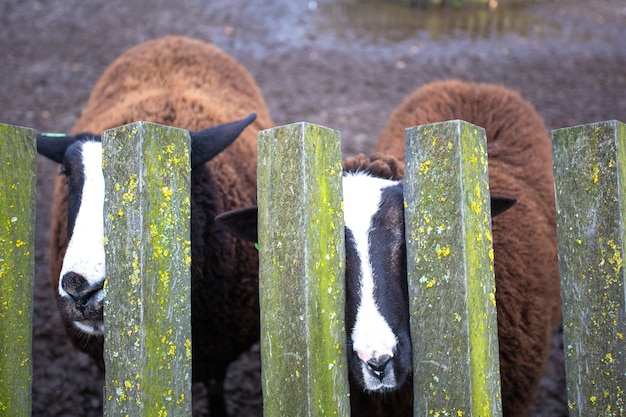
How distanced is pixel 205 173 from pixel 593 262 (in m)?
2.06

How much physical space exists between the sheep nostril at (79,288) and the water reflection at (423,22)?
8.89 metres

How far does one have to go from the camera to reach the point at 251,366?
170 inches

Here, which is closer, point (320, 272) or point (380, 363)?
point (320, 272)

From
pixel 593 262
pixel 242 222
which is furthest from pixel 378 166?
pixel 593 262

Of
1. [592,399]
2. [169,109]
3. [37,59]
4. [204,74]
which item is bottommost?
[592,399]

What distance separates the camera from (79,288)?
2236 millimetres

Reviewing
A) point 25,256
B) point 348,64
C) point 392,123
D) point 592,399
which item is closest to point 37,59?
point 348,64

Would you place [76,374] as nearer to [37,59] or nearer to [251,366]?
[251,366]

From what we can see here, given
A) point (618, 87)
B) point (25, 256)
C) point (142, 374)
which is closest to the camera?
point (142, 374)

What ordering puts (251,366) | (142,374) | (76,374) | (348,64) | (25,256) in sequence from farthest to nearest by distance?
(348,64) → (251,366) → (76,374) → (25,256) → (142,374)

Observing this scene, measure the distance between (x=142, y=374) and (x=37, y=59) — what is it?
7.69m

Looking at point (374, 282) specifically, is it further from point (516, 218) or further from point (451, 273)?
point (516, 218)

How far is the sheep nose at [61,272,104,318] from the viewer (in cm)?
223

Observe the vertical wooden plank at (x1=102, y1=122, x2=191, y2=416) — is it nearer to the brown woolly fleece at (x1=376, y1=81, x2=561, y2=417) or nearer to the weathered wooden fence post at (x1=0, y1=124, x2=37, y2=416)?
the weathered wooden fence post at (x1=0, y1=124, x2=37, y2=416)
